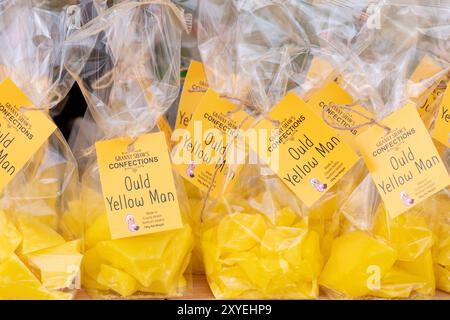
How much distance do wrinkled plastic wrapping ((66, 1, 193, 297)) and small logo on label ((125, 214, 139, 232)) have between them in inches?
1.1

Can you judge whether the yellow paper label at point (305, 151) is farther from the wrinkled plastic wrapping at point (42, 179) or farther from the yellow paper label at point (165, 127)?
the wrinkled plastic wrapping at point (42, 179)

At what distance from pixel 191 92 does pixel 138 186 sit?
0.25 m

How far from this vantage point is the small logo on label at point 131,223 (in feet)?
3.41

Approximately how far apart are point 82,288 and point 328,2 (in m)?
0.65

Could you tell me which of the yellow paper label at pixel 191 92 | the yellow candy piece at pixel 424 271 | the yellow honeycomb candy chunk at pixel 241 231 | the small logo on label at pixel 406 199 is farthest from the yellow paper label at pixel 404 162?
the yellow paper label at pixel 191 92

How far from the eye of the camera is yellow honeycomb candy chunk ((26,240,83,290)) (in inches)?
40.9

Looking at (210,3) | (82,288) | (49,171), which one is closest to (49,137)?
(49,171)

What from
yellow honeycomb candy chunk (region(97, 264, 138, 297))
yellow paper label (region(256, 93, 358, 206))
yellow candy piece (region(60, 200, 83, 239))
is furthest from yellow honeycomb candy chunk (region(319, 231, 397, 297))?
yellow candy piece (region(60, 200, 83, 239))

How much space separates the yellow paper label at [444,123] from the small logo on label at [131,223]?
0.53 meters

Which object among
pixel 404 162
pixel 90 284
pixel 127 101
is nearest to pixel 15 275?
pixel 90 284

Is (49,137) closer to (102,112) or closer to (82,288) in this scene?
(102,112)

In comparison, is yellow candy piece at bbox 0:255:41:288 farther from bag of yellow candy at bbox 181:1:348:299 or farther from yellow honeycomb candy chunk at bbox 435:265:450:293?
yellow honeycomb candy chunk at bbox 435:265:450:293

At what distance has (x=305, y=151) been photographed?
1.09 meters

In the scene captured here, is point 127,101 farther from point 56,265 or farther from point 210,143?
point 56,265
